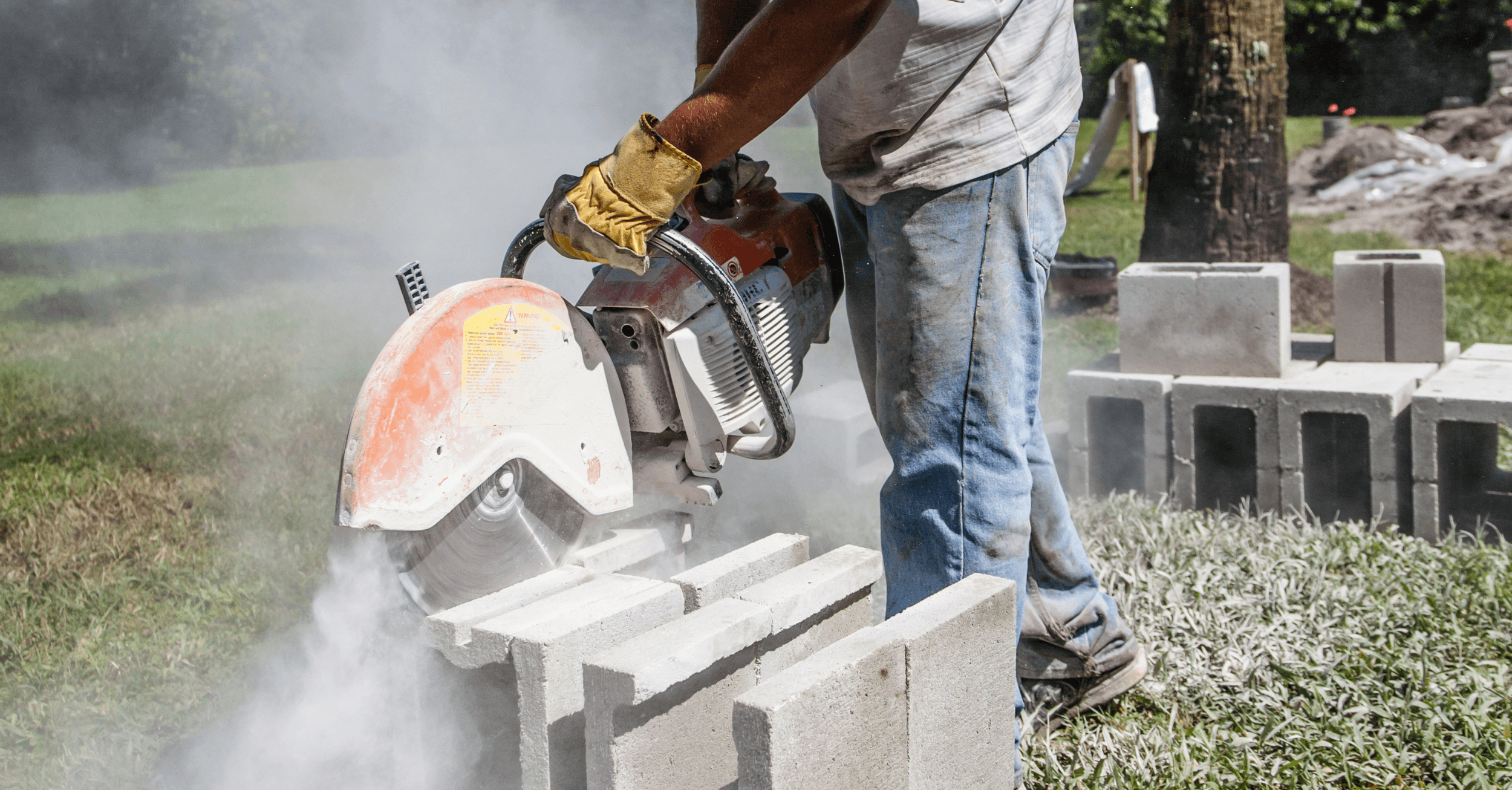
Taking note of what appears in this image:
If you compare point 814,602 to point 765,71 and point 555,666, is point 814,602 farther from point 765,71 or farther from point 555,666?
point 765,71

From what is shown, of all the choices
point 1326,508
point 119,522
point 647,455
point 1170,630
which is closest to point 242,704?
point 647,455

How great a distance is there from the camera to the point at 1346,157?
1186cm

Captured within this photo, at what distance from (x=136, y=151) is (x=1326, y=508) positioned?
6.73 meters

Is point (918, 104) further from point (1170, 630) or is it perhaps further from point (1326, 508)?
point (1326, 508)

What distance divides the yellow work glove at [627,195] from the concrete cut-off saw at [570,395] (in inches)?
3.3

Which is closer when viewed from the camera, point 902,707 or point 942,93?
point 902,707

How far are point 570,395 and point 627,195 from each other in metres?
0.36

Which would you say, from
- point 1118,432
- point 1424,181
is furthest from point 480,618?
point 1424,181

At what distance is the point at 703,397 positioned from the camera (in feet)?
6.37

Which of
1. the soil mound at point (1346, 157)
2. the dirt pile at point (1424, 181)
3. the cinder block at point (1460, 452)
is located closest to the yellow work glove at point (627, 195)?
the cinder block at point (1460, 452)

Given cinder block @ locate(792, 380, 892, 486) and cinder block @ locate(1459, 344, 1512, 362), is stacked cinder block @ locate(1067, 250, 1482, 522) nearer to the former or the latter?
cinder block @ locate(1459, 344, 1512, 362)

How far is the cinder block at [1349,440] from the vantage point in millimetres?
3055

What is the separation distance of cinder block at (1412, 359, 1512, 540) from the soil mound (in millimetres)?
9665

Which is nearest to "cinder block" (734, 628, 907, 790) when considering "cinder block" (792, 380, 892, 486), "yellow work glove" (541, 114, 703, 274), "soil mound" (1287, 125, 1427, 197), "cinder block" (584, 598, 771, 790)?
"cinder block" (584, 598, 771, 790)
